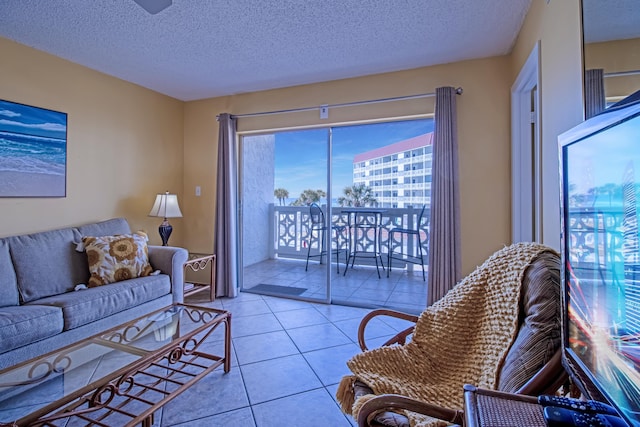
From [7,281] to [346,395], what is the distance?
246cm

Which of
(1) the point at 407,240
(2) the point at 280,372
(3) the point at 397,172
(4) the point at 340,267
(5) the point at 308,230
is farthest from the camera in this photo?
(5) the point at 308,230

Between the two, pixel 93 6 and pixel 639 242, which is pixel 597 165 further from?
pixel 93 6

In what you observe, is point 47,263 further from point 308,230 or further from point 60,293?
point 308,230

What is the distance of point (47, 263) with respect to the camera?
2377 millimetres

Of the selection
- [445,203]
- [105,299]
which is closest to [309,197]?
[445,203]

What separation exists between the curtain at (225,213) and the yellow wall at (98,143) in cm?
76

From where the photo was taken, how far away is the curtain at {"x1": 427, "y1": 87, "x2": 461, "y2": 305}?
9.09 ft

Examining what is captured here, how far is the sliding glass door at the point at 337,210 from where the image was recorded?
3.61 meters

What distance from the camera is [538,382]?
88cm

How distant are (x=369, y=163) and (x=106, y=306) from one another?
10.6 feet

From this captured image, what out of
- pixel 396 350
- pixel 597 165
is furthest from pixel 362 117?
pixel 597 165

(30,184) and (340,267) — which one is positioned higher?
(30,184)

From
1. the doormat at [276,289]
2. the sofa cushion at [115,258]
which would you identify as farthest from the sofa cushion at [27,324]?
the doormat at [276,289]

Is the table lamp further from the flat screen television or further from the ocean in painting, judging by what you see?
the flat screen television
